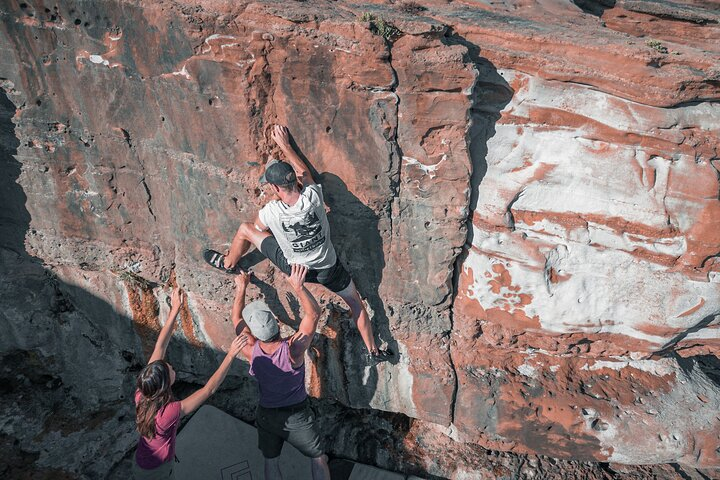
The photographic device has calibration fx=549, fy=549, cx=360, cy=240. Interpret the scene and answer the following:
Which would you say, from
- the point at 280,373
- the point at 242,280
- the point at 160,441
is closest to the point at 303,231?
the point at 242,280

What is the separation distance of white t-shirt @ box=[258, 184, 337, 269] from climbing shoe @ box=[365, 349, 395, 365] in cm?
87

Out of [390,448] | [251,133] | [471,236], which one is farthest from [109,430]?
[471,236]

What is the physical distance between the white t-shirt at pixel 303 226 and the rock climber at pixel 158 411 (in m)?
0.73

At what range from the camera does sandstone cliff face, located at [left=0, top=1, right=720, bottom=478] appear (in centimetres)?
301

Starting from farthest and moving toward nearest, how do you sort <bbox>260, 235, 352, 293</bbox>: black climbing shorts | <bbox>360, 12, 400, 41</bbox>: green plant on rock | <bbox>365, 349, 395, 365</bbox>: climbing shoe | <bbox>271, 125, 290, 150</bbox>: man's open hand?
<bbox>365, 349, 395, 365</bbox>: climbing shoe → <bbox>260, 235, 352, 293</bbox>: black climbing shorts → <bbox>271, 125, 290, 150</bbox>: man's open hand → <bbox>360, 12, 400, 41</bbox>: green plant on rock

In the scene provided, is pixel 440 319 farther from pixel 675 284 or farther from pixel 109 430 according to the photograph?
pixel 109 430

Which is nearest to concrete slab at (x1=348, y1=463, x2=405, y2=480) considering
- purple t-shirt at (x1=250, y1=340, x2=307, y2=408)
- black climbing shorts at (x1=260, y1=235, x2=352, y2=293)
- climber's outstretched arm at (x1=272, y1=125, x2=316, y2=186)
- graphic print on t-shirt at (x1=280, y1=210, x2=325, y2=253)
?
purple t-shirt at (x1=250, y1=340, x2=307, y2=408)

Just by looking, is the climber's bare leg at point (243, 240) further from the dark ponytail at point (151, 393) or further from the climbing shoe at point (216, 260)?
Result: the dark ponytail at point (151, 393)

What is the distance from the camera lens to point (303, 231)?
10.4 ft

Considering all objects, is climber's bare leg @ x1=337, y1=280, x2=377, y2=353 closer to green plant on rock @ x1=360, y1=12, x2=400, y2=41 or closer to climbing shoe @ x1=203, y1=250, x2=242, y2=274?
climbing shoe @ x1=203, y1=250, x2=242, y2=274

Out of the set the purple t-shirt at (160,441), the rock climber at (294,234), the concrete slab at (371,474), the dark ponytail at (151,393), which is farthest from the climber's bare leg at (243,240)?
the concrete slab at (371,474)

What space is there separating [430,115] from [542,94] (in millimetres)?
629

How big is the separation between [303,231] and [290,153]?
48 cm

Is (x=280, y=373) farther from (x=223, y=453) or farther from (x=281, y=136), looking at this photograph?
(x=281, y=136)
